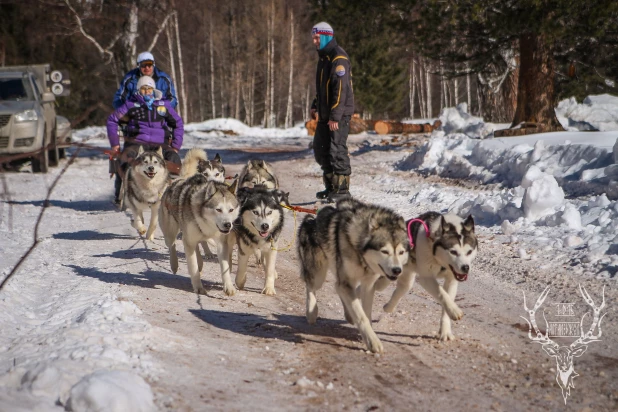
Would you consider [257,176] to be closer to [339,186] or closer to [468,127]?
[339,186]

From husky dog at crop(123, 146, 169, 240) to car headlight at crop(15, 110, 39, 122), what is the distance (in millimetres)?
6044

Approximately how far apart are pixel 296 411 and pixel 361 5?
36.6ft

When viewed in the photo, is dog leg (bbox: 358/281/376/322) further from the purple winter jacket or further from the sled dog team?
the purple winter jacket

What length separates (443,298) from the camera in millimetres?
3793

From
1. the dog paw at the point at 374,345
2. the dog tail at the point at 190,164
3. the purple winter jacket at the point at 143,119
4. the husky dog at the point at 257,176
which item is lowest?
the dog paw at the point at 374,345

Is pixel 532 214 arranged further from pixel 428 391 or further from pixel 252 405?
pixel 252 405

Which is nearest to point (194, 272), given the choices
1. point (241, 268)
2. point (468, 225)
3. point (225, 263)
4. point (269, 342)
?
point (225, 263)

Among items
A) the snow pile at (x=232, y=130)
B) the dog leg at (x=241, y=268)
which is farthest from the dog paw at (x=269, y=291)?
the snow pile at (x=232, y=130)

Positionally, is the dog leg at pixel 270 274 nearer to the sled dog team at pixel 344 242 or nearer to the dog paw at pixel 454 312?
the sled dog team at pixel 344 242

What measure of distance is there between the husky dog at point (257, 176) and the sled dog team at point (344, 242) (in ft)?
3.26

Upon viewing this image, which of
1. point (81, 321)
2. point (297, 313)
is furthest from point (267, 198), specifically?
point (81, 321)

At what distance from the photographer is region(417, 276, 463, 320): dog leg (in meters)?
3.72

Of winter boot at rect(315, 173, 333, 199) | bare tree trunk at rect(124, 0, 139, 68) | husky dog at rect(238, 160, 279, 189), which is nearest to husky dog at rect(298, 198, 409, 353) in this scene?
husky dog at rect(238, 160, 279, 189)

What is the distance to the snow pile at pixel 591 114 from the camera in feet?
41.8
